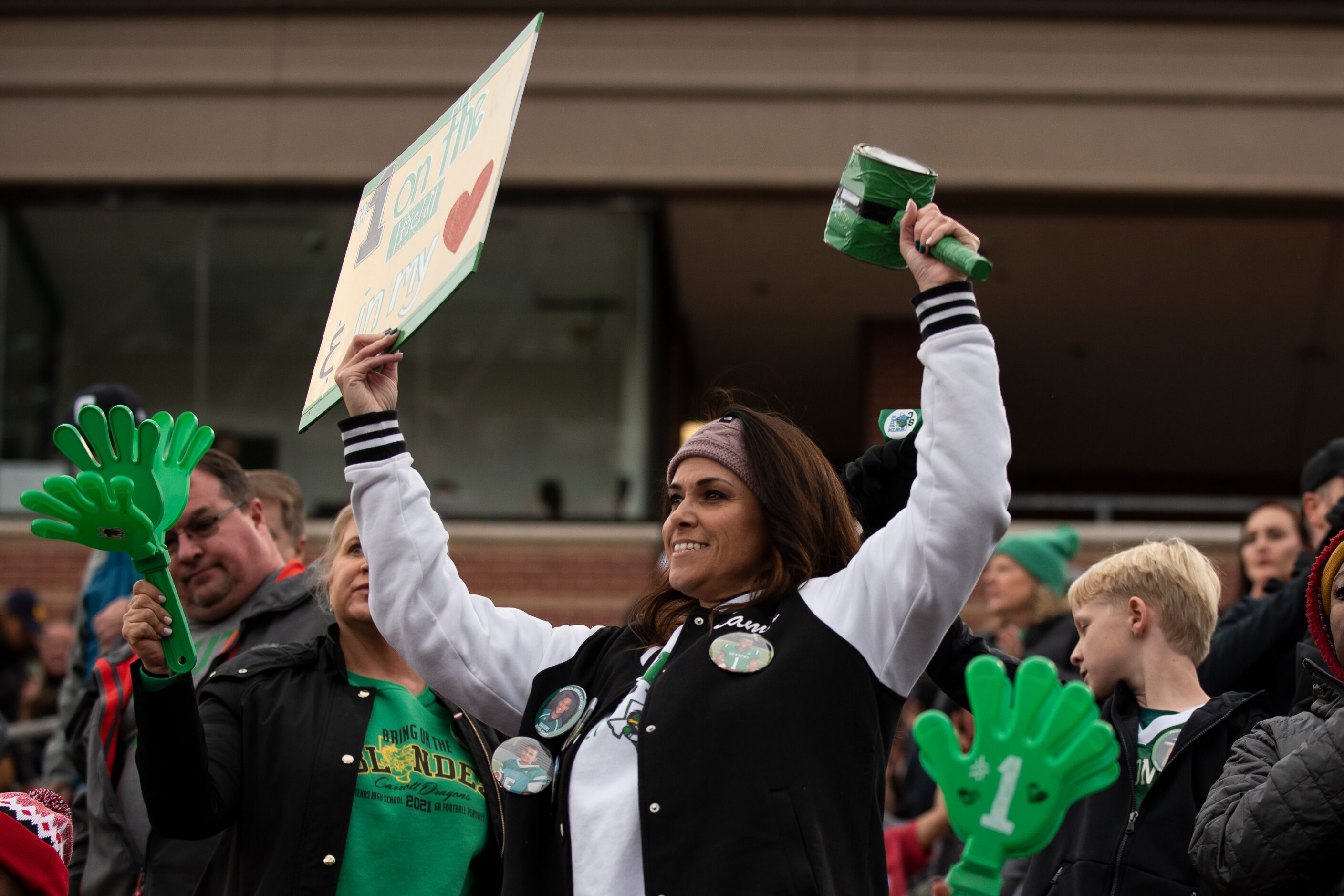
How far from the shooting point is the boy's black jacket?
3.14 m

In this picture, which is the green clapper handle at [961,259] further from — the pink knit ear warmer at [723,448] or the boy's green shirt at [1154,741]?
the boy's green shirt at [1154,741]

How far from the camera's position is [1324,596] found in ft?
9.43

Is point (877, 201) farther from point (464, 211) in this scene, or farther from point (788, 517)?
point (464, 211)

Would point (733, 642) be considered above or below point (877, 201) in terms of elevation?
below

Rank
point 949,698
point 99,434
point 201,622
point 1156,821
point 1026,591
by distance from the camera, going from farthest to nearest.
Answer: point 1026,591 < point 201,622 < point 949,698 < point 1156,821 < point 99,434

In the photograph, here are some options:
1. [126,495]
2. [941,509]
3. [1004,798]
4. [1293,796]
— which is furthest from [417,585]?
[1293,796]

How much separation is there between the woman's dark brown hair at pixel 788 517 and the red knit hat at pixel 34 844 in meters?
1.34

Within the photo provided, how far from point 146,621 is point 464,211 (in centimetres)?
97

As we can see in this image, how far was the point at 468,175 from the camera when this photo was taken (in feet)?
9.15

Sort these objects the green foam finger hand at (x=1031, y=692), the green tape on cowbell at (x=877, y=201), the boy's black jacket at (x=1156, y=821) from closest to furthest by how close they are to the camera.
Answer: the green foam finger hand at (x=1031, y=692) < the green tape on cowbell at (x=877, y=201) < the boy's black jacket at (x=1156, y=821)

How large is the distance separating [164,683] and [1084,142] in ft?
29.3

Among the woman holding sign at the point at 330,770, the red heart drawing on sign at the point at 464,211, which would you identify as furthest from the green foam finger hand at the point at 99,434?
the red heart drawing on sign at the point at 464,211

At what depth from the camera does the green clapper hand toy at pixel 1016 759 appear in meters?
1.87

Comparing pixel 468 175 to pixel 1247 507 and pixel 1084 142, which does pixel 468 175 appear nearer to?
pixel 1084 142
